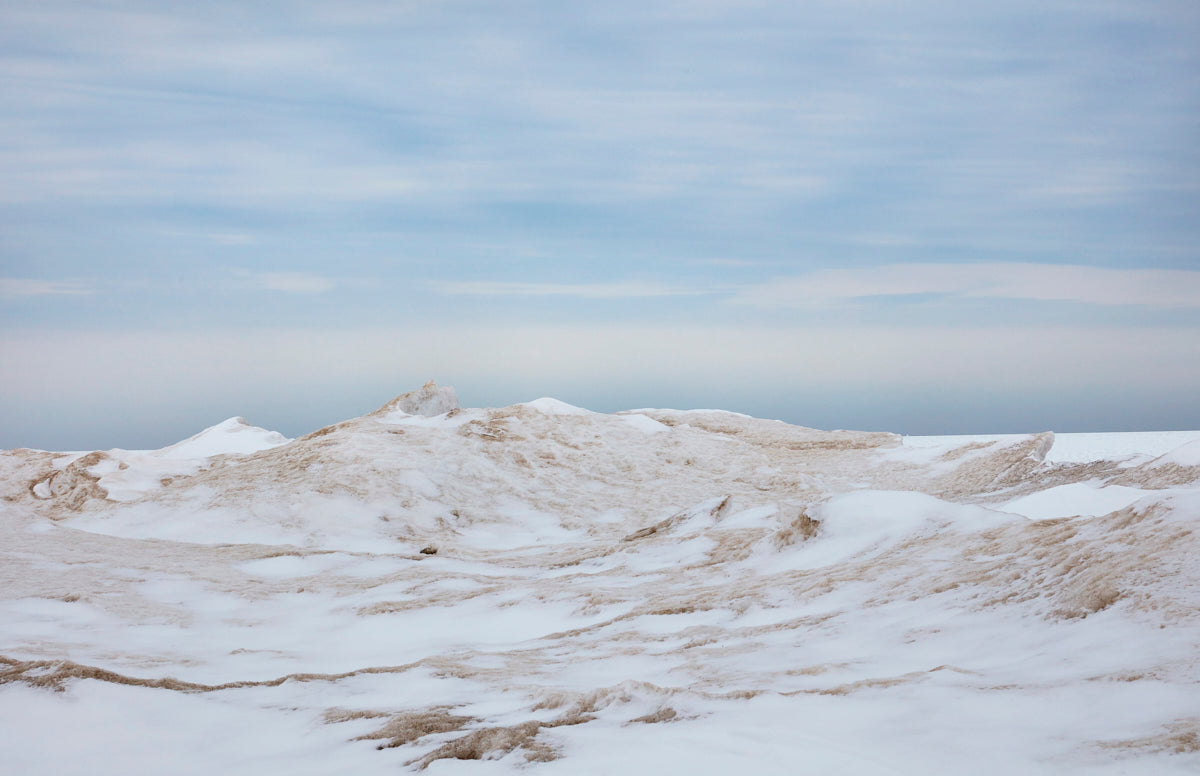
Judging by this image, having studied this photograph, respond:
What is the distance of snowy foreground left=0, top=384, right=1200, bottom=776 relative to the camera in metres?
6.36

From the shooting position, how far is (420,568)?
1927 centimetres

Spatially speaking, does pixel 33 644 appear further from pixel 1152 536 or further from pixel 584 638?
pixel 1152 536

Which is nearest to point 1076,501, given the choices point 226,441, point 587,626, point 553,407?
point 587,626

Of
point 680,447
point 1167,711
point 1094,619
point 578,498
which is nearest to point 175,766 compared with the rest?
point 1167,711

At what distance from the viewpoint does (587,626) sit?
13.2 meters

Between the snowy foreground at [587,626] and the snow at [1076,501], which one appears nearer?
the snowy foreground at [587,626]

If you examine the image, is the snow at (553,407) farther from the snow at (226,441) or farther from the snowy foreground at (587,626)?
the snow at (226,441)

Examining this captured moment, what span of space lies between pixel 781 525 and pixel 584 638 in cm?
667

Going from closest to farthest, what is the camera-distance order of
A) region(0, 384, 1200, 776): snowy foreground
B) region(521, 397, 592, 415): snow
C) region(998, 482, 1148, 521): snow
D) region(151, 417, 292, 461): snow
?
region(0, 384, 1200, 776): snowy foreground → region(998, 482, 1148, 521): snow → region(151, 417, 292, 461): snow → region(521, 397, 592, 415): snow

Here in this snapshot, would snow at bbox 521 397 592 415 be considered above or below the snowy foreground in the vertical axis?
above

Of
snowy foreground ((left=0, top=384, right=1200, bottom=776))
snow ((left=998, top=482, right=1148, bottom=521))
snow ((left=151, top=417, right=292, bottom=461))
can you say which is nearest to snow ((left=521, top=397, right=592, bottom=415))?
snowy foreground ((left=0, top=384, right=1200, bottom=776))

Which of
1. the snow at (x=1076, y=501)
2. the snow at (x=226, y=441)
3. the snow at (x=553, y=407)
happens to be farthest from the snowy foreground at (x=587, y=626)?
the snow at (x=553, y=407)

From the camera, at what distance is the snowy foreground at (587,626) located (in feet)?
20.9

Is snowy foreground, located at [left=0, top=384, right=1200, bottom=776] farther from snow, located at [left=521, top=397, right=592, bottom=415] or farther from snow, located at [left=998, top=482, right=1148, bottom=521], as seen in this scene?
snow, located at [left=521, top=397, right=592, bottom=415]
